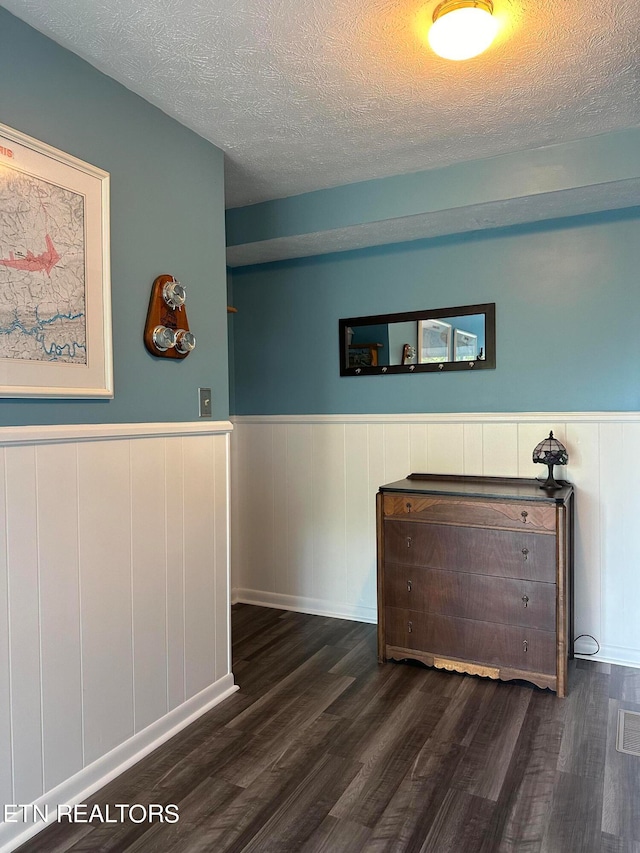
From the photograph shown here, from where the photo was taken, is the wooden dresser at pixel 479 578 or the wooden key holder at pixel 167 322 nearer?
the wooden key holder at pixel 167 322

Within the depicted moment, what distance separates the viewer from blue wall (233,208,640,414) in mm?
2795

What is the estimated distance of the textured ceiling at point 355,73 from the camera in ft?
5.40

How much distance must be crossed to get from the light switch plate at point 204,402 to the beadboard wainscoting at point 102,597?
0.19 ft

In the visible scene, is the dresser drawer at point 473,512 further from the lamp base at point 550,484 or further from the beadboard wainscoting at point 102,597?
the beadboard wainscoting at point 102,597

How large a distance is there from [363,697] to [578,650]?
1.14 metres

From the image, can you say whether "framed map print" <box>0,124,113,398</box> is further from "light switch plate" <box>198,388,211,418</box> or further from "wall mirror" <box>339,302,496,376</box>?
"wall mirror" <box>339,302,496,376</box>

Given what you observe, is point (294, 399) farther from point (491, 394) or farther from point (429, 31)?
point (429, 31)

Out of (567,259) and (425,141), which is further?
(567,259)

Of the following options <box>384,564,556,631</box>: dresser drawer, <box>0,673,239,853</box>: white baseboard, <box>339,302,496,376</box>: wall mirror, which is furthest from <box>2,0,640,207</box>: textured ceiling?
<box>0,673,239,853</box>: white baseboard

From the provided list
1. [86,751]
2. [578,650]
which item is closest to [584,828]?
[578,650]

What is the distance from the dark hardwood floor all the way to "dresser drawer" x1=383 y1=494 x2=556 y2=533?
28.2 inches

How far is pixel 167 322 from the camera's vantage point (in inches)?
85.2

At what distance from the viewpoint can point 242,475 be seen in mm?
3781

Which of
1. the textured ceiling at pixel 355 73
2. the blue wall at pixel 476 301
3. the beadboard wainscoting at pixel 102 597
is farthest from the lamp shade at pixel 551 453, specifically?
the beadboard wainscoting at pixel 102 597
